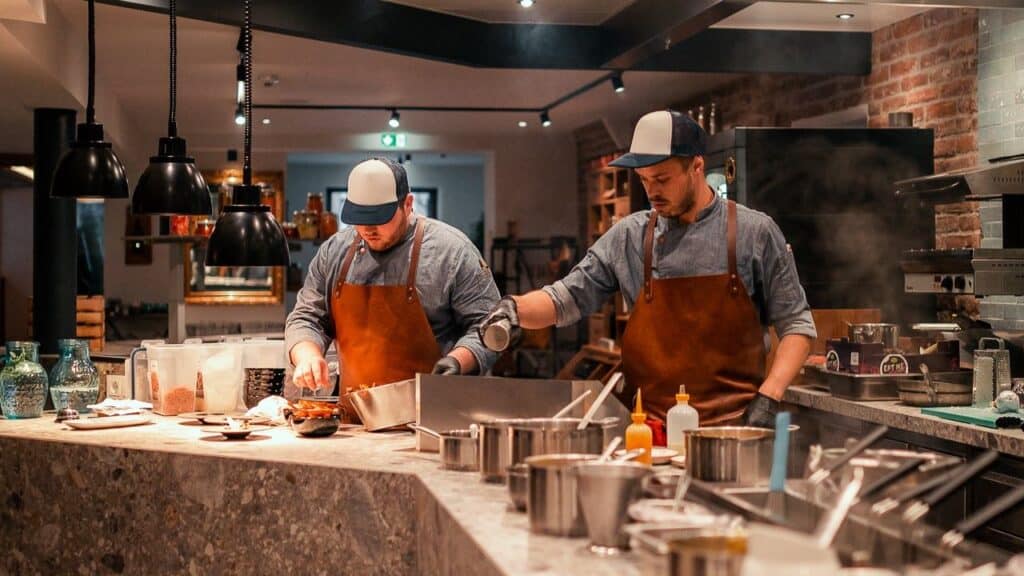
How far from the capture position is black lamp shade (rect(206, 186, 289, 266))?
4195 mm

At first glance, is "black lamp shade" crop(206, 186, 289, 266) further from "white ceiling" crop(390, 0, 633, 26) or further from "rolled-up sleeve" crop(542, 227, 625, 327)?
"white ceiling" crop(390, 0, 633, 26)

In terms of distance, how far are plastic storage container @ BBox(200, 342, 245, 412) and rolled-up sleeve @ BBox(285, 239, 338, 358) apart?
196 millimetres

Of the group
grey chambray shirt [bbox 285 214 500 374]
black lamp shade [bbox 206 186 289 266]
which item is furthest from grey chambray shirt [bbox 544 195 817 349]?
black lamp shade [bbox 206 186 289 266]

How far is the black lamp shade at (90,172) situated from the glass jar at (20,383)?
59 cm

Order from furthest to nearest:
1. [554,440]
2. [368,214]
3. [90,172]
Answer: [90,172]
[368,214]
[554,440]

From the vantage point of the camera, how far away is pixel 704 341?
12.6 feet

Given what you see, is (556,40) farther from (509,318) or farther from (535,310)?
(509,318)

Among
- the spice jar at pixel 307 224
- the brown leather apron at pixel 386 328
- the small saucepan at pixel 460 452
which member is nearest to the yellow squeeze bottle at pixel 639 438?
the small saucepan at pixel 460 452

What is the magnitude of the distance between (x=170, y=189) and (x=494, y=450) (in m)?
2.16

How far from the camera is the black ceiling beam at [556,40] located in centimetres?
662

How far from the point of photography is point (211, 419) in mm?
3912

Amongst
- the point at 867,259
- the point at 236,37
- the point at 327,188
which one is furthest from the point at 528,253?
the point at 867,259

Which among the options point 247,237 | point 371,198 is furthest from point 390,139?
point 371,198

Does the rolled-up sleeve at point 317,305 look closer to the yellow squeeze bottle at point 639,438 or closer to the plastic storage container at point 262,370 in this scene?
the plastic storage container at point 262,370
